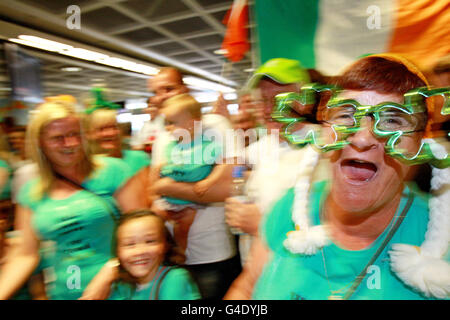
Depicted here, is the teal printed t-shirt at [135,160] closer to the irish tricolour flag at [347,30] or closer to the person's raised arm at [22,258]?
the person's raised arm at [22,258]

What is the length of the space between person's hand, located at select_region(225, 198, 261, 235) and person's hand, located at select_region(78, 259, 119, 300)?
42cm

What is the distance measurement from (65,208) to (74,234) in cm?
9

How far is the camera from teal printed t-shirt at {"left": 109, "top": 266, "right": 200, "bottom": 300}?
0.83 meters

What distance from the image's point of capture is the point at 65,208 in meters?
0.89

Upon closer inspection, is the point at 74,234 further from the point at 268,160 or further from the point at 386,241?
the point at 386,241

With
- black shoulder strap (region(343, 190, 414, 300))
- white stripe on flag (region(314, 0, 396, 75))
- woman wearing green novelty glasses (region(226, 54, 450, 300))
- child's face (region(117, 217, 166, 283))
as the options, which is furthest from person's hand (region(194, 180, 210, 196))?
white stripe on flag (region(314, 0, 396, 75))

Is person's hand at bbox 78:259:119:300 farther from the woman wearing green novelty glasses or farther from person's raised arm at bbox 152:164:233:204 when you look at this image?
the woman wearing green novelty glasses

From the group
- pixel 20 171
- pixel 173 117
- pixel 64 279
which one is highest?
pixel 173 117

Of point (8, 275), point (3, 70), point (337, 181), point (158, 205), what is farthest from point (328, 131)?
point (3, 70)

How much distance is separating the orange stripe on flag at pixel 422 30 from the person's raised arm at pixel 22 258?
1431 mm

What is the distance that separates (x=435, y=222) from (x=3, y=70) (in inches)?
75.9

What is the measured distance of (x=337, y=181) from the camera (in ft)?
2.21
